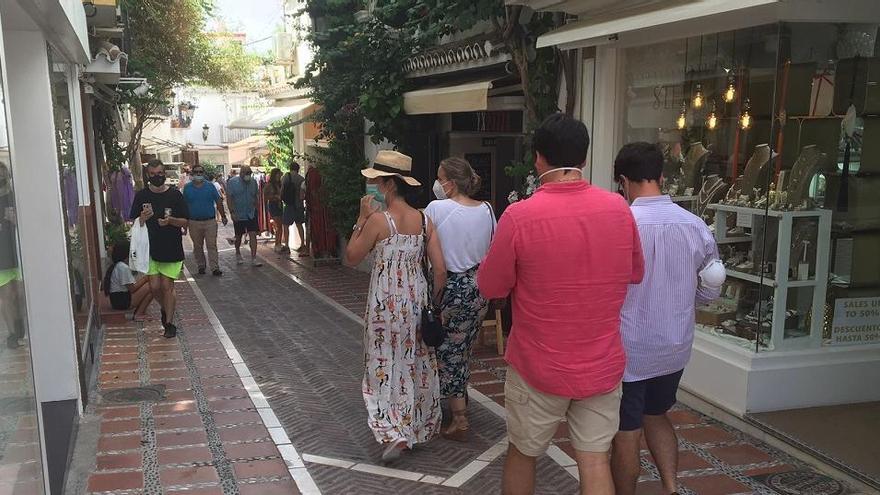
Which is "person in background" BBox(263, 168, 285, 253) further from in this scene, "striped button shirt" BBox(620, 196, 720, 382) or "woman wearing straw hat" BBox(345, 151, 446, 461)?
"striped button shirt" BBox(620, 196, 720, 382)

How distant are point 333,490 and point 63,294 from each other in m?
2.49

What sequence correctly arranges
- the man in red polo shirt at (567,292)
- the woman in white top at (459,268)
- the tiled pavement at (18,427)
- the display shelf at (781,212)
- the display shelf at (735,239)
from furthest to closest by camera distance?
1. the display shelf at (735,239)
2. the display shelf at (781,212)
3. the woman in white top at (459,268)
4. the man in red polo shirt at (567,292)
5. the tiled pavement at (18,427)

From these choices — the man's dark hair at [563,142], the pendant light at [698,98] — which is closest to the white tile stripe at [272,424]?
the man's dark hair at [563,142]

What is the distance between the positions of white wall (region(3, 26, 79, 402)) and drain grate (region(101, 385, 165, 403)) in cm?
54

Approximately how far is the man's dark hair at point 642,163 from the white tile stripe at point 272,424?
246 cm

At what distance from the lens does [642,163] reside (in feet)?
11.0

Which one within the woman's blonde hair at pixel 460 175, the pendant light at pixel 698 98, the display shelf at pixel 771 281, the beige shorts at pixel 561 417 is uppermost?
the pendant light at pixel 698 98

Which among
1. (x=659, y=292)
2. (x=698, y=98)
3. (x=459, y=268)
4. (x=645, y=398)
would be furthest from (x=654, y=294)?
(x=698, y=98)

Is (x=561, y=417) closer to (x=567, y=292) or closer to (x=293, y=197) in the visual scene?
(x=567, y=292)

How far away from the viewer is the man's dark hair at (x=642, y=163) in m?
3.35

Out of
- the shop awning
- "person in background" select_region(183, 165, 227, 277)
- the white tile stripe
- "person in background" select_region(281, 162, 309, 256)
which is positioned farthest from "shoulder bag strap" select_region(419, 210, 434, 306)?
"person in background" select_region(281, 162, 309, 256)

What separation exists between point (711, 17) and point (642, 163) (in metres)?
2.04

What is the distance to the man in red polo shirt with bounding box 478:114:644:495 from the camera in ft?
9.17

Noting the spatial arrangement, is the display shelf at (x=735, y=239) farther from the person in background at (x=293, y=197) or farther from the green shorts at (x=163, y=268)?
the person in background at (x=293, y=197)
